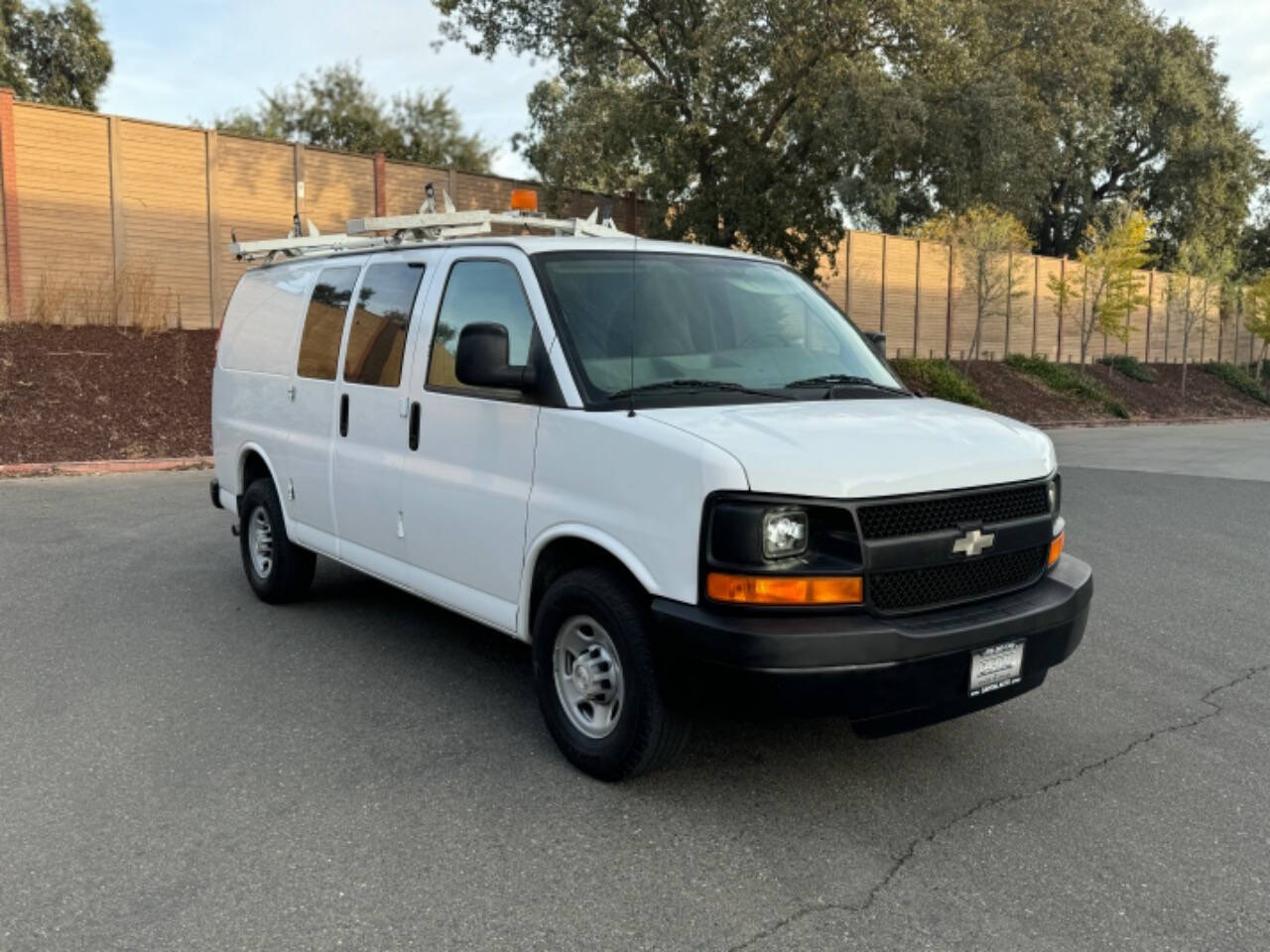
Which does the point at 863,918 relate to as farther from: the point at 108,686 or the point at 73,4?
the point at 73,4

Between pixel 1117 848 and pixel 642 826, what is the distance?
1.59 metres

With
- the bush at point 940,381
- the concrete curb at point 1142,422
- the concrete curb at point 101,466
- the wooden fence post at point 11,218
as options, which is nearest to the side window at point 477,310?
the concrete curb at point 101,466

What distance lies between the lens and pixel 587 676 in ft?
12.6

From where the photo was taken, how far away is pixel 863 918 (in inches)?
117

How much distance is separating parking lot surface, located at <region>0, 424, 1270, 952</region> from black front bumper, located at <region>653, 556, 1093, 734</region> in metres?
0.48

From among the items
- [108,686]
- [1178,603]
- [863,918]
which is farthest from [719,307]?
[1178,603]

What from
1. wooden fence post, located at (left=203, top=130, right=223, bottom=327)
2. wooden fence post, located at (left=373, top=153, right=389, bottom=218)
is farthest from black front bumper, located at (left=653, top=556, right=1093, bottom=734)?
wooden fence post, located at (left=373, top=153, right=389, bottom=218)

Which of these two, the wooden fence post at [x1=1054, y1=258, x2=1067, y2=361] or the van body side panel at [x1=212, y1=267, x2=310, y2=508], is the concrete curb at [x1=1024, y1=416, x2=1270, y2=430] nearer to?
the wooden fence post at [x1=1054, y1=258, x2=1067, y2=361]

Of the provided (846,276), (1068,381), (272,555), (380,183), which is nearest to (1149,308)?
(1068,381)

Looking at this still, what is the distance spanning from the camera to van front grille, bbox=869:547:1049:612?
11.2ft

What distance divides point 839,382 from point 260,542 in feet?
13.0

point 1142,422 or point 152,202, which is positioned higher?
point 152,202

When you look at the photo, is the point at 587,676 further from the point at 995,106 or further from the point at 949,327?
the point at 949,327

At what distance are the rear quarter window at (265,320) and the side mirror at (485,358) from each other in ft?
7.91
